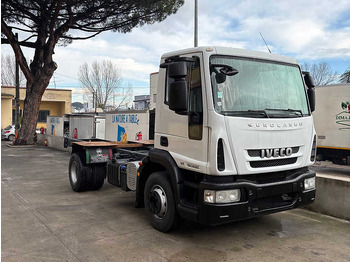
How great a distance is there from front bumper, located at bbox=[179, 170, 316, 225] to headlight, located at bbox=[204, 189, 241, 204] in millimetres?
48

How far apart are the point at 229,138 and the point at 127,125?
33.9 feet

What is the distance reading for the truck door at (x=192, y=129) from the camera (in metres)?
4.11

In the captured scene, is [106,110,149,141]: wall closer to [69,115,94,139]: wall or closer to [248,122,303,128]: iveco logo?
[69,115,94,139]: wall

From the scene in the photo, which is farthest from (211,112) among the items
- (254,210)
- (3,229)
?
(3,229)

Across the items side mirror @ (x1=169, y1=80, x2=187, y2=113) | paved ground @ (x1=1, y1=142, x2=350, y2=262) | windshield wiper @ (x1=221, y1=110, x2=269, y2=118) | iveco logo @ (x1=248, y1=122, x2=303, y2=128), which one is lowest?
paved ground @ (x1=1, y1=142, x2=350, y2=262)

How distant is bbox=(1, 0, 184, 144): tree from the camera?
19625 mm

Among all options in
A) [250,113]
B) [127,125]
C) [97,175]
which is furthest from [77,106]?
[250,113]

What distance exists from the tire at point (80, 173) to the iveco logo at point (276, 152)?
455 cm

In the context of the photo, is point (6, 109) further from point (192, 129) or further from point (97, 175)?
point (192, 129)

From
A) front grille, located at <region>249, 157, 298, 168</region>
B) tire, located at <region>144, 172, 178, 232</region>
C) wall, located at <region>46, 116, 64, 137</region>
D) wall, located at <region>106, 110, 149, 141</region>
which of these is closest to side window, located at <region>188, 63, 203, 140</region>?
front grille, located at <region>249, 157, 298, 168</region>

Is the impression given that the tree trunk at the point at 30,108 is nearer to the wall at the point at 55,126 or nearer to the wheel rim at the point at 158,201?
the wall at the point at 55,126

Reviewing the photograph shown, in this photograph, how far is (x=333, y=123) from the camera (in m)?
11.6

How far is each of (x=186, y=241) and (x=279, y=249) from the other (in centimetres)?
130

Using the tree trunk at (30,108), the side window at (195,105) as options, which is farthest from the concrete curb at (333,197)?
the tree trunk at (30,108)
